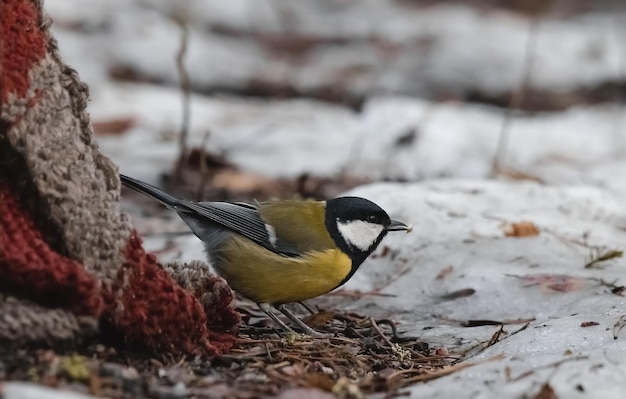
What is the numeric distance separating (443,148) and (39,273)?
4.89 meters

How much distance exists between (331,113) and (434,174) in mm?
1737

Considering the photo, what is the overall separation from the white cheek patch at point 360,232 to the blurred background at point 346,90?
1.74 m

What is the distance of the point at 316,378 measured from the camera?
2.42 metres

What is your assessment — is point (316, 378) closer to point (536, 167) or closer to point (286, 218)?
point (286, 218)

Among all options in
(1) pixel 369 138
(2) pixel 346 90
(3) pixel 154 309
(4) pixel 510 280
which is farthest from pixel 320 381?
(2) pixel 346 90

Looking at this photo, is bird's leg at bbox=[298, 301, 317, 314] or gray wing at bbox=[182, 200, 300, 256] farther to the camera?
bird's leg at bbox=[298, 301, 317, 314]

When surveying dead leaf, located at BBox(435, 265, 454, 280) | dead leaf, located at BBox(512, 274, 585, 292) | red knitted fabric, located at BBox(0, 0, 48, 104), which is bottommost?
dead leaf, located at BBox(435, 265, 454, 280)

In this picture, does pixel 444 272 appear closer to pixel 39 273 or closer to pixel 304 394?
pixel 304 394

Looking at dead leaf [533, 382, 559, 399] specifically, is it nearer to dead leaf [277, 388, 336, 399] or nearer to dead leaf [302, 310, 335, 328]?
dead leaf [277, 388, 336, 399]

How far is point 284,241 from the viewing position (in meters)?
3.43

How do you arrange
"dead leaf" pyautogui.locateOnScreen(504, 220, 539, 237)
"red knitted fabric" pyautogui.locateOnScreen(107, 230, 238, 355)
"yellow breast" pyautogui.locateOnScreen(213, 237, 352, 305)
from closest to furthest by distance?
1. "red knitted fabric" pyautogui.locateOnScreen(107, 230, 238, 355)
2. "yellow breast" pyautogui.locateOnScreen(213, 237, 352, 305)
3. "dead leaf" pyautogui.locateOnScreen(504, 220, 539, 237)

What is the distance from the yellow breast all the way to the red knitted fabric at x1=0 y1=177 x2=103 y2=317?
3.41ft

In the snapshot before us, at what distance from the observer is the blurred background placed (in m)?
6.36

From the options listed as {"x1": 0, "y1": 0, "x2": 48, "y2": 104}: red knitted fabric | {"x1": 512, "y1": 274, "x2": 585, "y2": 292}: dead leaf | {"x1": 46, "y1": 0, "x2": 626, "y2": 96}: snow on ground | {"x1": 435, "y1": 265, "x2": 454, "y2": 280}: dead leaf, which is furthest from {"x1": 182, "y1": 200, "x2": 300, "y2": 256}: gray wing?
{"x1": 46, "y1": 0, "x2": 626, "y2": 96}: snow on ground
